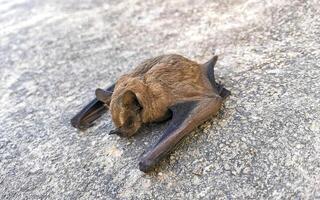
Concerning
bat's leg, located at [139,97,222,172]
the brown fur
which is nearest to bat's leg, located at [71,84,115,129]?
the brown fur

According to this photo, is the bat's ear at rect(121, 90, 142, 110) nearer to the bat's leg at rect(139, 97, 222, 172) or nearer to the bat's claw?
the bat's leg at rect(139, 97, 222, 172)

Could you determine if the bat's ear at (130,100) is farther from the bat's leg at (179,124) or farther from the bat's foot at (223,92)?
the bat's foot at (223,92)

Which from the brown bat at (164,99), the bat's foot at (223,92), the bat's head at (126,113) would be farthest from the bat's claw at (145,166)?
the bat's foot at (223,92)

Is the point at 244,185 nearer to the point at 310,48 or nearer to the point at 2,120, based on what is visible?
the point at 310,48

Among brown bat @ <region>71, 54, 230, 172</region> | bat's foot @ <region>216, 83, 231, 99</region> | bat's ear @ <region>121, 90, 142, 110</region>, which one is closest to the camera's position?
brown bat @ <region>71, 54, 230, 172</region>

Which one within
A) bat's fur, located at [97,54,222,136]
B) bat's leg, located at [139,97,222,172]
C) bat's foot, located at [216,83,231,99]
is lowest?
bat's foot, located at [216,83,231,99]

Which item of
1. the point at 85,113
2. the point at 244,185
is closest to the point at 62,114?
the point at 85,113

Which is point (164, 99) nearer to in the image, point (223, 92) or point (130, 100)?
point (130, 100)

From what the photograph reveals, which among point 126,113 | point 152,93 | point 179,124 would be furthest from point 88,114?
point 179,124
